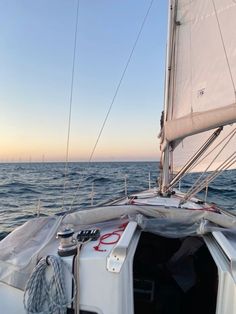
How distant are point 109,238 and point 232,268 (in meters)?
0.88

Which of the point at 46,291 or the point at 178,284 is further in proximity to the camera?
the point at 178,284

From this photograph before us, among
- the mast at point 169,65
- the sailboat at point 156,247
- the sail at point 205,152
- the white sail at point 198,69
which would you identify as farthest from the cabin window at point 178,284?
the sail at point 205,152

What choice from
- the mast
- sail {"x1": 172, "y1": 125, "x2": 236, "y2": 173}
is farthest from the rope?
sail {"x1": 172, "y1": 125, "x2": 236, "y2": 173}

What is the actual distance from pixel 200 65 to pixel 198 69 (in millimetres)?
53

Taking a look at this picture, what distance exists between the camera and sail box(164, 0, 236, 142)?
3248 mm

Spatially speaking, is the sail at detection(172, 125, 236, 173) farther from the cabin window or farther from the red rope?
the red rope

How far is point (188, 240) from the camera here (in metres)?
2.51

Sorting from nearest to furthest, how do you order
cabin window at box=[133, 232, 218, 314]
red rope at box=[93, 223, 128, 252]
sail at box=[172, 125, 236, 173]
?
red rope at box=[93, 223, 128, 252] < cabin window at box=[133, 232, 218, 314] < sail at box=[172, 125, 236, 173]

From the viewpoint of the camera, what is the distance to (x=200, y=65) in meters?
3.94

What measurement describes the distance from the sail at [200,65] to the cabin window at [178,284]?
115 centimetres

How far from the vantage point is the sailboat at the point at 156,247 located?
6.01 feet

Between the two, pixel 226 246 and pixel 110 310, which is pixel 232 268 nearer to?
pixel 226 246

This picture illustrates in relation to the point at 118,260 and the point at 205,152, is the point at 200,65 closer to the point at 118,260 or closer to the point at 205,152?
the point at 205,152

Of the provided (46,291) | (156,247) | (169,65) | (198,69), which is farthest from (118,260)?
(169,65)
